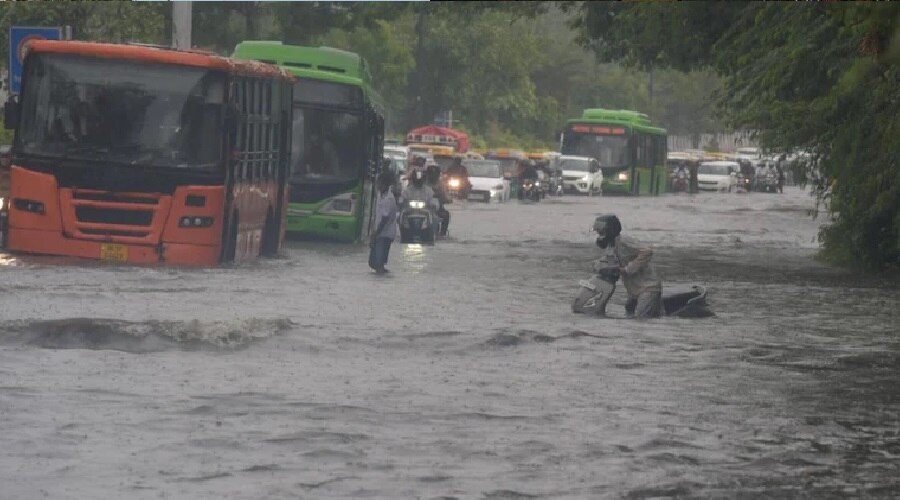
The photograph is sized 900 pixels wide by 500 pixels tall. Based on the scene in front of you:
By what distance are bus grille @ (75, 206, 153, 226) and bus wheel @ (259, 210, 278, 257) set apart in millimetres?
4494

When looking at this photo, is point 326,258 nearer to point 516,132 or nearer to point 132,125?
point 132,125

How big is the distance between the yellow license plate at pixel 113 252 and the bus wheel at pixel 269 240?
181 inches

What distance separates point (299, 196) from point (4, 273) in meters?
9.81

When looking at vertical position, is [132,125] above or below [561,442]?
above

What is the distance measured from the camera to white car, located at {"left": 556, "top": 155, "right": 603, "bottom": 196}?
77.0 metres

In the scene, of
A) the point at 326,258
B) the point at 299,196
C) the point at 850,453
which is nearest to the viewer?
the point at 850,453

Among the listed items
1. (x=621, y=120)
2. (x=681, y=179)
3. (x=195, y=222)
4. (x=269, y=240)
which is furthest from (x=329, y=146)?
(x=681, y=179)

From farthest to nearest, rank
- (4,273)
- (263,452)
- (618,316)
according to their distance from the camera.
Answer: (4,273)
(618,316)
(263,452)

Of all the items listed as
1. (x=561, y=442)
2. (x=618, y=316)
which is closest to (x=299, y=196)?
(x=618, y=316)

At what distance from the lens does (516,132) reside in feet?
411

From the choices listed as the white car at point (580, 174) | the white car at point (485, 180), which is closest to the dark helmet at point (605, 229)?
the white car at point (485, 180)

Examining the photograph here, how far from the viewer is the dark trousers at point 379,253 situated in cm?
2644

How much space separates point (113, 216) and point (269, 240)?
16.8 feet

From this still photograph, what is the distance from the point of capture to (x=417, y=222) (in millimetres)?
34875
